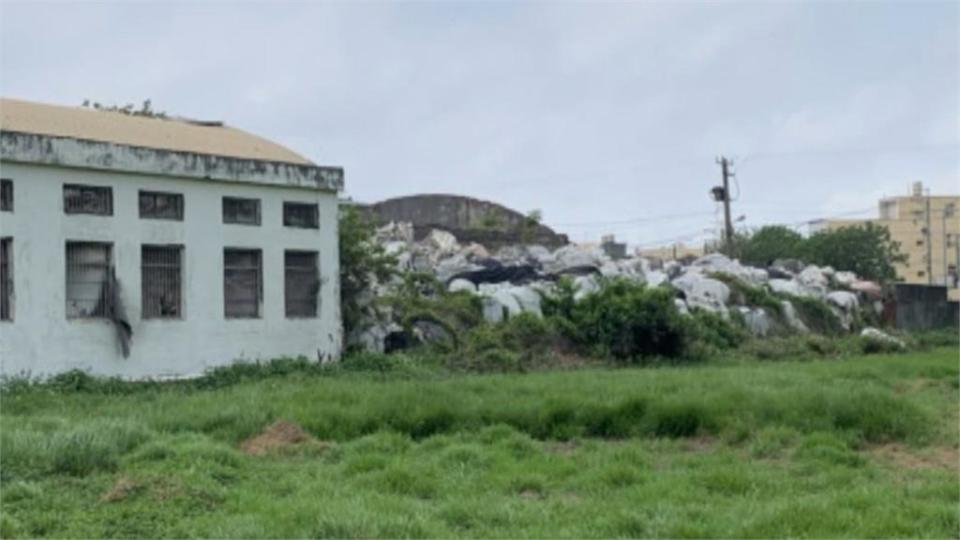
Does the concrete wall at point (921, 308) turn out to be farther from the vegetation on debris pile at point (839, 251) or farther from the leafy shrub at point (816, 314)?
the vegetation on debris pile at point (839, 251)

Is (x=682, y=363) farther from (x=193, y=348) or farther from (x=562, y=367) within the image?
(x=193, y=348)

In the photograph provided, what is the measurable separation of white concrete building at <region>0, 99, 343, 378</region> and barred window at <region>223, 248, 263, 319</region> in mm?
23

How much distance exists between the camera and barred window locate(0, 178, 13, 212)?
15.2 metres

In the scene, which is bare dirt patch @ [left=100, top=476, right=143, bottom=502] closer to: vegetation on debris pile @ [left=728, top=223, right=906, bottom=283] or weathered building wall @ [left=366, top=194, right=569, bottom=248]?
weathered building wall @ [left=366, top=194, right=569, bottom=248]

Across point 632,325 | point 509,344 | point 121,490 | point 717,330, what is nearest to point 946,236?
point 717,330

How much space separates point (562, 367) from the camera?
1933cm

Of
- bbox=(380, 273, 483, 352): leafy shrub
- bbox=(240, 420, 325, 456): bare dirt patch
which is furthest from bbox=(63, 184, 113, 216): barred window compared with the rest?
bbox=(240, 420, 325, 456): bare dirt patch

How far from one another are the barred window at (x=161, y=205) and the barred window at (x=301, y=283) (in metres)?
2.17

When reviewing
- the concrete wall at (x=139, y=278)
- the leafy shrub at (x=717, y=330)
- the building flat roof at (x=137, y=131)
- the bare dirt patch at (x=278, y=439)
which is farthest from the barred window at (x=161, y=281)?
the leafy shrub at (x=717, y=330)

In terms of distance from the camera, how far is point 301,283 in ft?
62.7

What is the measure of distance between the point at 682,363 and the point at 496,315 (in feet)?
12.0

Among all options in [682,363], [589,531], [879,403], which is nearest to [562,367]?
[682,363]

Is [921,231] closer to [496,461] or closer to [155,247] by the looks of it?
[155,247]

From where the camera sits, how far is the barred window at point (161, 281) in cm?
1694
